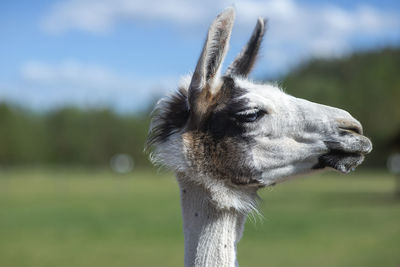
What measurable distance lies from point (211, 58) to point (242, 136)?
0.54 meters

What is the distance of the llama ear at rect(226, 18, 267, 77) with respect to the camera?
169 inches

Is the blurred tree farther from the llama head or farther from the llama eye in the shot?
the llama eye

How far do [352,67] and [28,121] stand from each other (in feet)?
179

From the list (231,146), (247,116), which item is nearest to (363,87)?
(247,116)

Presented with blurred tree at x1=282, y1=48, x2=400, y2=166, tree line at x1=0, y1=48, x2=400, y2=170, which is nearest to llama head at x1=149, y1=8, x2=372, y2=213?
blurred tree at x1=282, y1=48, x2=400, y2=166

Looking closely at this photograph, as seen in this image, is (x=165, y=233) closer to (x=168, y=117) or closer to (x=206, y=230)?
(x=168, y=117)

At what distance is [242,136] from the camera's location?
3.73 metres

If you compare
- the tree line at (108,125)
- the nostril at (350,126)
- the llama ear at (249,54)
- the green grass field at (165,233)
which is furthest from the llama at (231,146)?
the tree line at (108,125)

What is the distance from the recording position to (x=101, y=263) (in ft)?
49.8

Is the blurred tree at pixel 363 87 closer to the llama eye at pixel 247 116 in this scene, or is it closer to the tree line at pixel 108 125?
the tree line at pixel 108 125

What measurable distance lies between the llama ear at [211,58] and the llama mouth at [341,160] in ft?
2.82

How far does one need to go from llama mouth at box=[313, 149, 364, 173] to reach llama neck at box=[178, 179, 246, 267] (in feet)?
2.12

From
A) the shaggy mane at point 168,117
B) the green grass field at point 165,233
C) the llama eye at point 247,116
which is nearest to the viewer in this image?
the llama eye at point 247,116

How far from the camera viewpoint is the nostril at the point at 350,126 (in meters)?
3.68
